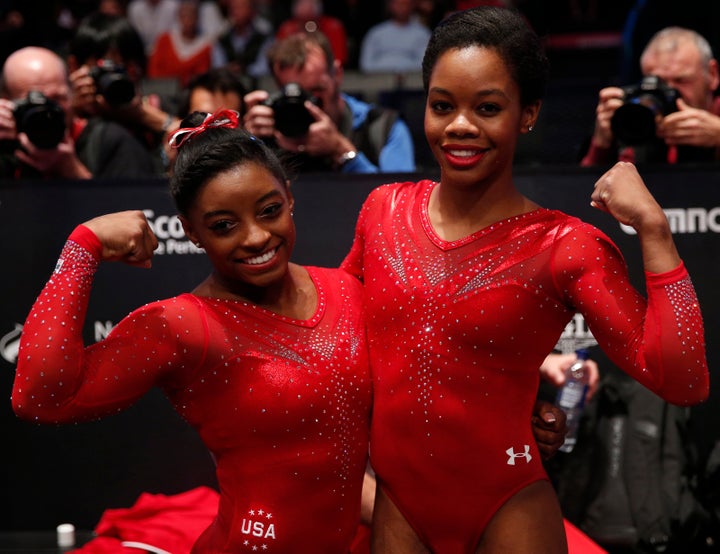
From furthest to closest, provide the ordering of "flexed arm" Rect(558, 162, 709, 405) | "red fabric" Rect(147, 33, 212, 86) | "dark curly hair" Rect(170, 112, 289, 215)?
"red fabric" Rect(147, 33, 212, 86)
"dark curly hair" Rect(170, 112, 289, 215)
"flexed arm" Rect(558, 162, 709, 405)

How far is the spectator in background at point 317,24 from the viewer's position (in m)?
6.76

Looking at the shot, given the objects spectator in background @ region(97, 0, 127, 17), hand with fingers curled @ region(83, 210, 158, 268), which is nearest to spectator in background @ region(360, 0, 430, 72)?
spectator in background @ region(97, 0, 127, 17)

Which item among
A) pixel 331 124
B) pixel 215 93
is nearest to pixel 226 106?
pixel 215 93

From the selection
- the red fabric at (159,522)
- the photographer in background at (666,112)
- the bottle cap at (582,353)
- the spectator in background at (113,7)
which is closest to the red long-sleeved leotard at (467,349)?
the red fabric at (159,522)

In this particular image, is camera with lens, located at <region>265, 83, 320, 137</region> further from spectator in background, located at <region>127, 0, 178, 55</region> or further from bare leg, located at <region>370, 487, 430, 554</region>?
spectator in background, located at <region>127, 0, 178, 55</region>

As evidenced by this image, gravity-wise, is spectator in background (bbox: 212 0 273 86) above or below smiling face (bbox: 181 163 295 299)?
below

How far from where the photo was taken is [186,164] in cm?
209

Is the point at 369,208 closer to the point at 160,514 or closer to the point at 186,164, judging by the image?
the point at 186,164

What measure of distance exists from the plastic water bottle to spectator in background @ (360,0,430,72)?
367 cm

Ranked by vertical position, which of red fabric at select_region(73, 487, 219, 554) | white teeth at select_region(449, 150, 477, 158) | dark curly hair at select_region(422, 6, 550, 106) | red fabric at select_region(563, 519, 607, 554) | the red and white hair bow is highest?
dark curly hair at select_region(422, 6, 550, 106)

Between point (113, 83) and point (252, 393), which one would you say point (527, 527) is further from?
point (113, 83)

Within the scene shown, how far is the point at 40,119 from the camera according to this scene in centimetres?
345

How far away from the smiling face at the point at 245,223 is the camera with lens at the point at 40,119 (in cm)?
152

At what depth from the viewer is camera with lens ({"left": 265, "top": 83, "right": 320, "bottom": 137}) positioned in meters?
→ 3.44
